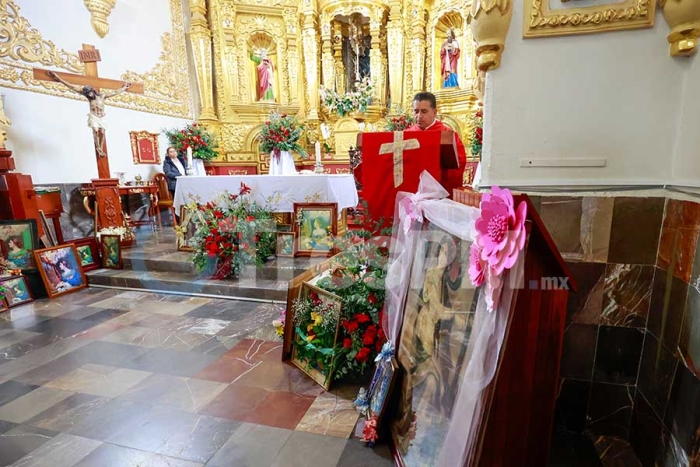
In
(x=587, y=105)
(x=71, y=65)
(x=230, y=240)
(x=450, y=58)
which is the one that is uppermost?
(x=450, y=58)

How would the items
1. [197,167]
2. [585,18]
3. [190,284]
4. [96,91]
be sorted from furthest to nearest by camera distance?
[197,167]
[96,91]
[190,284]
[585,18]

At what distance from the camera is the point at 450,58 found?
23.0 ft

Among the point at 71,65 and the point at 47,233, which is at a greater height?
the point at 71,65

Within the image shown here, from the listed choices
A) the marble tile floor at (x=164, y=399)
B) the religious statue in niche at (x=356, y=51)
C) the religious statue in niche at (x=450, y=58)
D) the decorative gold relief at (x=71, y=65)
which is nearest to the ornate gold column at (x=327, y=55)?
the religious statue in niche at (x=356, y=51)

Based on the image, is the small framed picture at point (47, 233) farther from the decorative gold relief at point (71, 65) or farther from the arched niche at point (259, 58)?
the arched niche at point (259, 58)

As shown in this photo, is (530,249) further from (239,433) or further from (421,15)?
(421,15)

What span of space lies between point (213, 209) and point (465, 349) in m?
3.70

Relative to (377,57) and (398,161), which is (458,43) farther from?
(398,161)

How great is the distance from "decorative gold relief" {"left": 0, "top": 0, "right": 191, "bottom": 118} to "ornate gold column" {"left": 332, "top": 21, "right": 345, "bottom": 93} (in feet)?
10.6

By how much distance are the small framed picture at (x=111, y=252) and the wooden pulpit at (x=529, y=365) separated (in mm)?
4891

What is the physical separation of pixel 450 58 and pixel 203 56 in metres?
5.15

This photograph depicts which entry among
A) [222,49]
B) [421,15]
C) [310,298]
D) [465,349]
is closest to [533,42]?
[465,349]

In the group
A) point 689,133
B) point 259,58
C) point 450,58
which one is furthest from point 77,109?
point 689,133

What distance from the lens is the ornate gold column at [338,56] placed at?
7781mm
